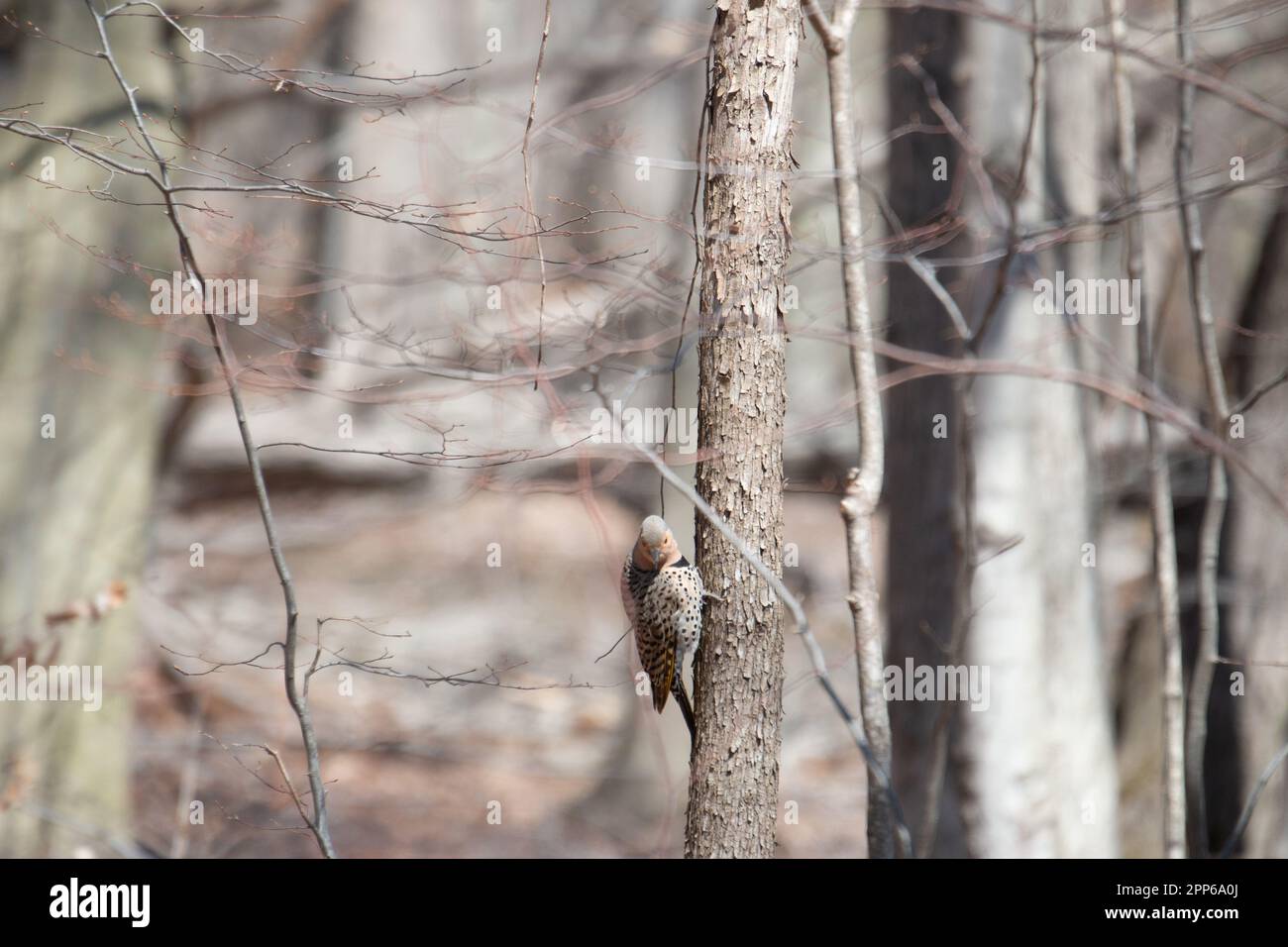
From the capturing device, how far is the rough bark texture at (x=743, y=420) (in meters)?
1.96

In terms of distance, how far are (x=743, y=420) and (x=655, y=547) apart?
411 mm

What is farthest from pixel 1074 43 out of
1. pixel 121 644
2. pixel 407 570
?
pixel 407 570

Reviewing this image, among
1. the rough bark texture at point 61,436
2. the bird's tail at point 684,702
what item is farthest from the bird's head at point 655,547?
the rough bark texture at point 61,436

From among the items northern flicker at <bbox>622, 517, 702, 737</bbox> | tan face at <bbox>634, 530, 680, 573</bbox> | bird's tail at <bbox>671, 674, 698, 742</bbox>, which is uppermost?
tan face at <bbox>634, 530, 680, 573</bbox>

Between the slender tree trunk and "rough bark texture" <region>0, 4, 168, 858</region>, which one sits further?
"rough bark texture" <region>0, 4, 168, 858</region>

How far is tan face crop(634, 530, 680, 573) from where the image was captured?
2.21m

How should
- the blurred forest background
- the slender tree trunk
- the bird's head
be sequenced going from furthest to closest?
the slender tree trunk < the blurred forest background < the bird's head

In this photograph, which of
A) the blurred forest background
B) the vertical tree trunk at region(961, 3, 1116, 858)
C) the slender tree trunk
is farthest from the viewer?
the vertical tree trunk at region(961, 3, 1116, 858)

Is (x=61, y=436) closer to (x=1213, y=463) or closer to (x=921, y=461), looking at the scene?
(x=921, y=461)

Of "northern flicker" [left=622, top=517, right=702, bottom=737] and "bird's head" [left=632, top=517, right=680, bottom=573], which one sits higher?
"bird's head" [left=632, top=517, right=680, bottom=573]

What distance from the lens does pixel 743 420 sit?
6.43 feet

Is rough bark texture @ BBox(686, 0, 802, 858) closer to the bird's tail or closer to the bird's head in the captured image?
the bird's tail

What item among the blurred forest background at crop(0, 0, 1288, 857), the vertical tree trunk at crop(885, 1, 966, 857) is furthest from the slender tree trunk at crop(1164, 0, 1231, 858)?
the vertical tree trunk at crop(885, 1, 966, 857)
